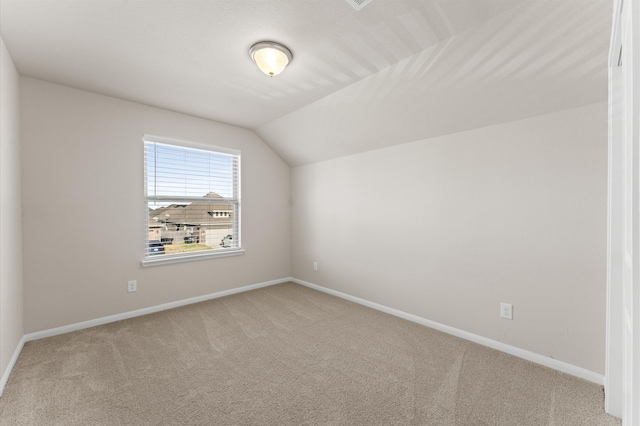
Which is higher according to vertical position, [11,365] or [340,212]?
[340,212]

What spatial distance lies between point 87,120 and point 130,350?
2329mm

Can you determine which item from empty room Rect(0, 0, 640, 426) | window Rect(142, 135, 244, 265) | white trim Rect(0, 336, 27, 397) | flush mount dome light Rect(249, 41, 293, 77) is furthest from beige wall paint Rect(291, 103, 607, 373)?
white trim Rect(0, 336, 27, 397)

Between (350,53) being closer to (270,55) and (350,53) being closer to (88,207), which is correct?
(270,55)

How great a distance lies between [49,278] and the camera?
8.86 feet

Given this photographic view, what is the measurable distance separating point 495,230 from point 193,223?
3458 mm

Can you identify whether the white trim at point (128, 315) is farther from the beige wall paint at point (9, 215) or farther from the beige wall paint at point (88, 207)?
the beige wall paint at point (9, 215)

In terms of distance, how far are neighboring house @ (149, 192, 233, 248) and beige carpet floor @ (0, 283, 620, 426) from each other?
1.09 meters

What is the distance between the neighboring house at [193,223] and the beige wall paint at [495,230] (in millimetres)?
1781

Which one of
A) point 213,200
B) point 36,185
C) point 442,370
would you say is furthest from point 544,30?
point 36,185

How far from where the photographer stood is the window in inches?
133

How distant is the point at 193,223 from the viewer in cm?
371

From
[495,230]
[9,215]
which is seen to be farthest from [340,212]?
[9,215]

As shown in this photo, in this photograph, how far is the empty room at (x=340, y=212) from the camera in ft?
5.56

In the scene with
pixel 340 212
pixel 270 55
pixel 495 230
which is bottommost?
pixel 495 230
